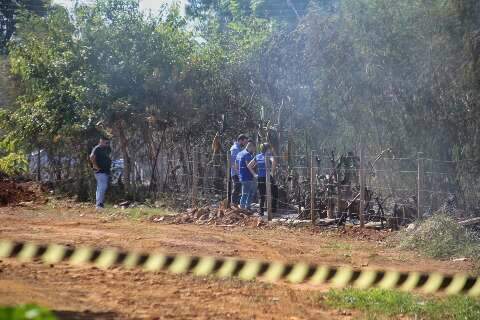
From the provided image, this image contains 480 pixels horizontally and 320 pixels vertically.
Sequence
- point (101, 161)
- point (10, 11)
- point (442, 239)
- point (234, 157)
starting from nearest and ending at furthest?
point (442, 239)
point (101, 161)
point (234, 157)
point (10, 11)

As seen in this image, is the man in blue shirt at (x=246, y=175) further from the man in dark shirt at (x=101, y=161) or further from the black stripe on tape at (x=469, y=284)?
the black stripe on tape at (x=469, y=284)

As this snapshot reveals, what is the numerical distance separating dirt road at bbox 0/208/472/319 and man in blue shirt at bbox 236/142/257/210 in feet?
7.36

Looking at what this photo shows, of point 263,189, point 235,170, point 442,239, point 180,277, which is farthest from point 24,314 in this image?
point 235,170

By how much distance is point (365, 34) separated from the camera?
50.6 feet

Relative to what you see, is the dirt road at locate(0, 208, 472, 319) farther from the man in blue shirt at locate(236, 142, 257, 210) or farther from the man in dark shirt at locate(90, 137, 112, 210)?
the man in dark shirt at locate(90, 137, 112, 210)

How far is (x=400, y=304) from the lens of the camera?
6.91 metres

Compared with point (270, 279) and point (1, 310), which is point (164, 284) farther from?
point (1, 310)

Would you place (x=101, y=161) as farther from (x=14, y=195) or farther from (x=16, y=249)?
(x=16, y=249)

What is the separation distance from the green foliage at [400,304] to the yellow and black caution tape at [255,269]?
1.62 feet

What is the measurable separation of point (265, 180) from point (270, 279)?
7.42 metres

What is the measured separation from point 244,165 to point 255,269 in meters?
6.96

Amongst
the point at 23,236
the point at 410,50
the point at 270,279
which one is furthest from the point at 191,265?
the point at 410,50

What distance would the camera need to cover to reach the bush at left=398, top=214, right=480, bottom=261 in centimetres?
1054

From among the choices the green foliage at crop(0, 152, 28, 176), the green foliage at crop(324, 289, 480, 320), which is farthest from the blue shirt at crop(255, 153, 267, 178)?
the green foliage at crop(0, 152, 28, 176)
